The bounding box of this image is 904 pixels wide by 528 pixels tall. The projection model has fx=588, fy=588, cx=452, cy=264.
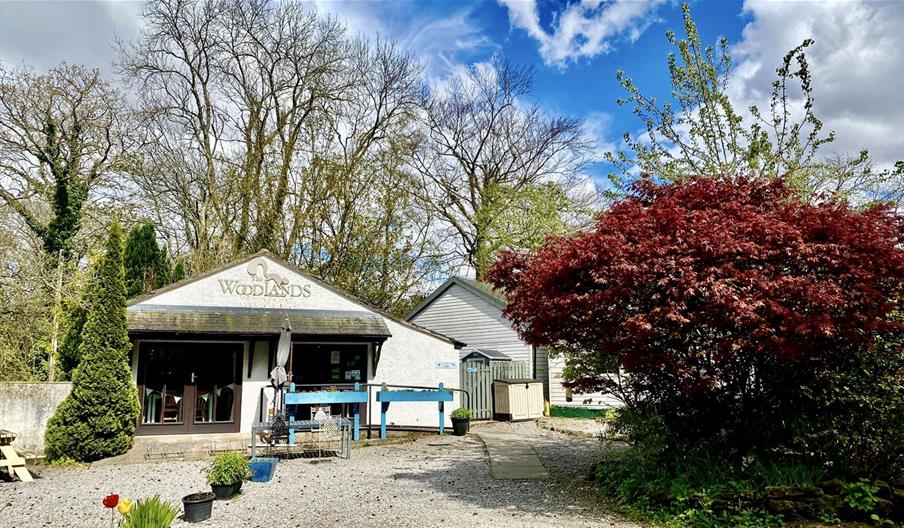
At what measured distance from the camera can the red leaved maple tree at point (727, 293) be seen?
19.8 ft

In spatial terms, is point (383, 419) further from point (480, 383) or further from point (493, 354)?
point (493, 354)

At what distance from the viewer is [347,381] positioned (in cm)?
1563

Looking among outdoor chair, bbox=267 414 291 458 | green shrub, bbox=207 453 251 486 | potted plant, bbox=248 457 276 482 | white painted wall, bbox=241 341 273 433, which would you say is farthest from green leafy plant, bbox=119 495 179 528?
white painted wall, bbox=241 341 273 433

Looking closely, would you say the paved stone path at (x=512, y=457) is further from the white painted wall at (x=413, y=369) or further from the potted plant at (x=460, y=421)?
the white painted wall at (x=413, y=369)

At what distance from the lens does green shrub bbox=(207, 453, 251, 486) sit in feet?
25.9

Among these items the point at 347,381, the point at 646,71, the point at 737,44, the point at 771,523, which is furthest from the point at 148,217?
the point at 771,523

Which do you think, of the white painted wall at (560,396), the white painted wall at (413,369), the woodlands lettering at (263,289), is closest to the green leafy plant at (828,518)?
the white painted wall at (413,369)

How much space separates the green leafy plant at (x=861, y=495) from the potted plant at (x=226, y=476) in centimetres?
733

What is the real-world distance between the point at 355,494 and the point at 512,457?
3995 mm

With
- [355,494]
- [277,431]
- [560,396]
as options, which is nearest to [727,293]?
[355,494]

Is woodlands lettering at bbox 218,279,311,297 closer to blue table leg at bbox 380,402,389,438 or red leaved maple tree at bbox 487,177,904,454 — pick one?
blue table leg at bbox 380,402,389,438

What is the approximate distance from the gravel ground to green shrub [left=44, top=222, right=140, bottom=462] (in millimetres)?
734

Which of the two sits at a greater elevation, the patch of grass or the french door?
the french door

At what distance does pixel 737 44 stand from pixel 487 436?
10841mm
